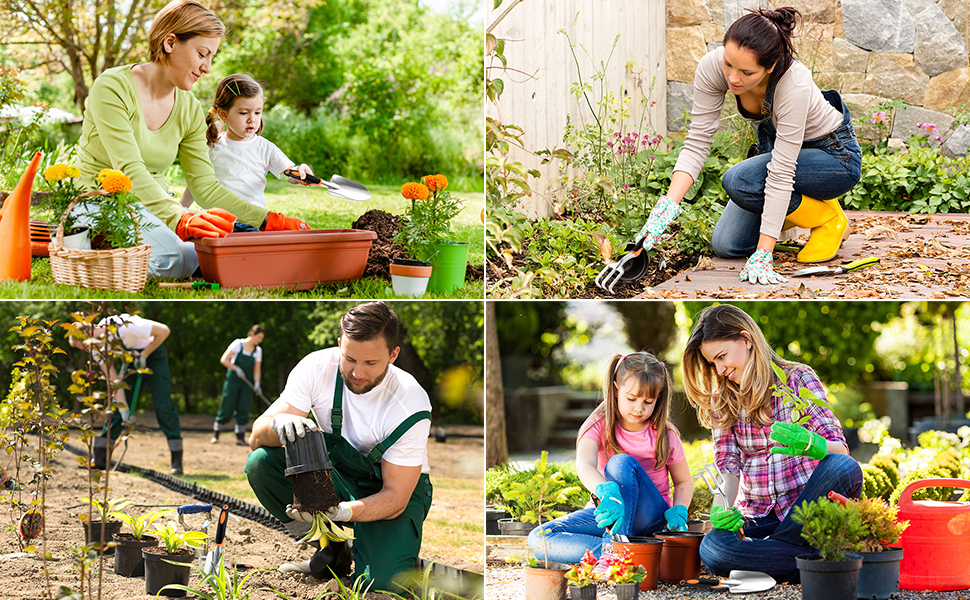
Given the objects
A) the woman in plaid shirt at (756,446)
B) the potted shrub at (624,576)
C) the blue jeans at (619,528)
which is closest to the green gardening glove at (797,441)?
the woman in plaid shirt at (756,446)

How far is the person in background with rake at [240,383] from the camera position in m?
5.32

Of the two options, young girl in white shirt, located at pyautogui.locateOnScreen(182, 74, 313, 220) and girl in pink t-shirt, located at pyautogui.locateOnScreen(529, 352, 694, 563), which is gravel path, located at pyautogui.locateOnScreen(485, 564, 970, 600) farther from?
young girl in white shirt, located at pyautogui.locateOnScreen(182, 74, 313, 220)

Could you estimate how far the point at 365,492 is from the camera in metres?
A: 2.31

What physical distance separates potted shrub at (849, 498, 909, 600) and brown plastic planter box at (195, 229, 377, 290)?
6.48 ft

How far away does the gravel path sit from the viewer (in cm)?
196

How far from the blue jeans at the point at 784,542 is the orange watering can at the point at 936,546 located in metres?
0.19

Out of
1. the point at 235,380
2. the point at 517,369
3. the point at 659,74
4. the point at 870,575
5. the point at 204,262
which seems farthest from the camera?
the point at 517,369

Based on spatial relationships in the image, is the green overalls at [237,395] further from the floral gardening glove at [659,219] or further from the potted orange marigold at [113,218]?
the floral gardening glove at [659,219]

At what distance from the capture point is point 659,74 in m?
5.00

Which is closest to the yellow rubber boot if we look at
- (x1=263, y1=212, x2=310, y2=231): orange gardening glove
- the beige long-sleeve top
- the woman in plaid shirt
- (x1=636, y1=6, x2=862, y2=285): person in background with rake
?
(x1=636, y1=6, x2=862, y2=285): person in background with rake

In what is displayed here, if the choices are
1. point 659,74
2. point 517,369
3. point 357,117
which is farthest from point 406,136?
point 659,74

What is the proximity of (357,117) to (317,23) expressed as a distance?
2.16 metres

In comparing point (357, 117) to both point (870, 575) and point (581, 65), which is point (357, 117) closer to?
point (581, 65)

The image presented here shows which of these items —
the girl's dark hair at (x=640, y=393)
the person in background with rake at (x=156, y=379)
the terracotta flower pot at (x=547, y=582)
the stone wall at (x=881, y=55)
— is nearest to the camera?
the terracotta flower pot at (x=547, y=582)
